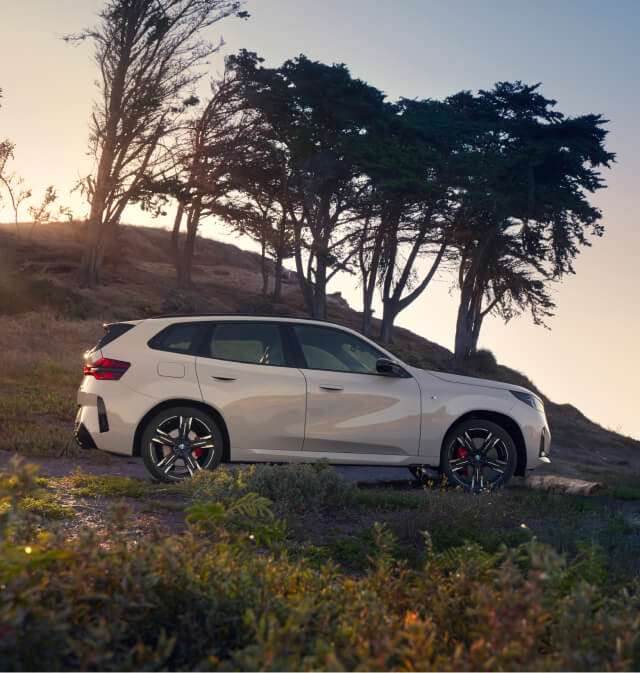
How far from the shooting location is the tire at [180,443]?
8656 mm

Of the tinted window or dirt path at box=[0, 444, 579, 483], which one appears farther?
dirt path at box=[0, 444, 579, 483]

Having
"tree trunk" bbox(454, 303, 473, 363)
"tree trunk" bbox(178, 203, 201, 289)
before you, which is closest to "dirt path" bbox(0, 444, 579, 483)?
"tree trunk" bbox(454, 303, 473, 363)

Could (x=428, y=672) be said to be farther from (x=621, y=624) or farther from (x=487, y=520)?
(x=487, y=520)

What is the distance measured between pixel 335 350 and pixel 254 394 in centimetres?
113

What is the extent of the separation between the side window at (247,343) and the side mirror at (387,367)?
42.8 inches

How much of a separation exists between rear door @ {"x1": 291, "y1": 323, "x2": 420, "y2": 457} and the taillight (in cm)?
199

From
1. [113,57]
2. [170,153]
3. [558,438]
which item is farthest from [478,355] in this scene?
[113,57]

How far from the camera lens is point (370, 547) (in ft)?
19.8

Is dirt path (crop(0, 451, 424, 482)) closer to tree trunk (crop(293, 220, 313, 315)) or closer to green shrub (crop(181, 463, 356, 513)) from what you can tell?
green shrub (crop(181, 463, 356, 513))

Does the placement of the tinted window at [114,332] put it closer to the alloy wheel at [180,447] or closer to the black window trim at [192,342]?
the black window trim at [192,342]

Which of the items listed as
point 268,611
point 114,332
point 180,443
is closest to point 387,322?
point 114,332

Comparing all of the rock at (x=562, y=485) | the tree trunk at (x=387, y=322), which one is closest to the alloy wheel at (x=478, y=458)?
the rock at (x=562, y=485)

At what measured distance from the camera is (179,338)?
905cm

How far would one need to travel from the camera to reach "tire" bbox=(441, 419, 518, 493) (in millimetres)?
9359
